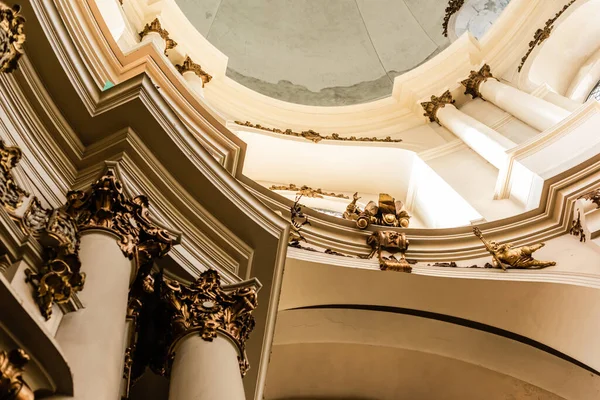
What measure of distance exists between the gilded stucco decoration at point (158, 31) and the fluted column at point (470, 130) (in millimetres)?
5127

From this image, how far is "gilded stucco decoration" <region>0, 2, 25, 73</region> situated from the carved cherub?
5164mm

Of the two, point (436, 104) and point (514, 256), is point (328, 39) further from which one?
point (514, 256)

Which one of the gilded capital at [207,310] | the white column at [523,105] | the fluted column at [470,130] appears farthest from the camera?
the fluted column at [470,130]

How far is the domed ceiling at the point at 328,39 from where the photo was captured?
15.9 metres

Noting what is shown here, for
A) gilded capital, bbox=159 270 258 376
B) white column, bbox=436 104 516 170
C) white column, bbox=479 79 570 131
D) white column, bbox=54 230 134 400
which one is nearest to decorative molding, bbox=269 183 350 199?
white column, bbox=436 104 516 170

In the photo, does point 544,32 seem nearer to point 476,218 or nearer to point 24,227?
point 476,218

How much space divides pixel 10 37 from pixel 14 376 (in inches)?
80.3

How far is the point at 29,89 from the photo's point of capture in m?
4.57

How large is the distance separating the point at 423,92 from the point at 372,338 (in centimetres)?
796

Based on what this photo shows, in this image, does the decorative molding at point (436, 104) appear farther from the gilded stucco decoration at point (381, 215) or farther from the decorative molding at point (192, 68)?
the gilded stucco decoration at point (381, 215)

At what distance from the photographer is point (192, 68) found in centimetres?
1127

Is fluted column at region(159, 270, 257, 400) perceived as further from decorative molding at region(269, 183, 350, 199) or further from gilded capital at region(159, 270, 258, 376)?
decorative molding at region(269, 183, 350, 199)

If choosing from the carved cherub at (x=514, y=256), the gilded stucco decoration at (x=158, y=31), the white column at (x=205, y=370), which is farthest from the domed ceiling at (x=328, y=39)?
the white column at (x=205, y=370)

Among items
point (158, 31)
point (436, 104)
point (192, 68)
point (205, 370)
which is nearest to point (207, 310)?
point (205, 370)
